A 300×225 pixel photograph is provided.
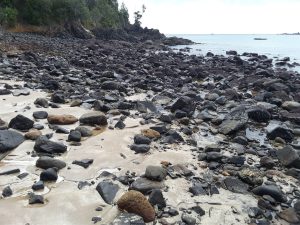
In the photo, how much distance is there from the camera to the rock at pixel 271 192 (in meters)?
6.58

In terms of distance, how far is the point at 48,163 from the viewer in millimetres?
6957

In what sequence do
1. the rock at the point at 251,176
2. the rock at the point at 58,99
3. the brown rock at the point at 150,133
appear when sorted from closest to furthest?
1. the rock at the point at 251,176
2. the brown rock at the point at 150,133
3. the rock at the point at 58,99

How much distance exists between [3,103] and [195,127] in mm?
6116

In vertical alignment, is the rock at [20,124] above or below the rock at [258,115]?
above

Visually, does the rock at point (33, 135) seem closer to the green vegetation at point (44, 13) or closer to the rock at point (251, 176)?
the rock at point (251, 176)

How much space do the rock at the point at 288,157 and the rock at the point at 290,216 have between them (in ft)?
7.45

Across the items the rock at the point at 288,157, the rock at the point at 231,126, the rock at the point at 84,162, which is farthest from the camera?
the rock at the point at 231,126

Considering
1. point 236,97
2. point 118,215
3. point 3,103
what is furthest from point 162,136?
point 236,97

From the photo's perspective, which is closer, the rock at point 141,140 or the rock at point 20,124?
the rock at point 141,140

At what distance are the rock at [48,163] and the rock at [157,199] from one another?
2034 millimetres

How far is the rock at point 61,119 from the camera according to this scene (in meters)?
9.76

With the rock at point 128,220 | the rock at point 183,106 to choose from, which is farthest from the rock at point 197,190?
the rock at point 183,106

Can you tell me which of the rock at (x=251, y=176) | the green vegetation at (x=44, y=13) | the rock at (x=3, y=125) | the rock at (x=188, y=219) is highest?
the green vegetation at (x=44, y=13)

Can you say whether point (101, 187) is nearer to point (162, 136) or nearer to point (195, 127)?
point (162, 136)
